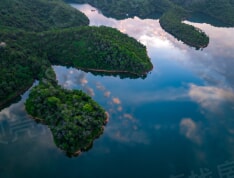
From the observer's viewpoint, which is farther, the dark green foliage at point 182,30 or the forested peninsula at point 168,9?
the forested peninsula at point 168,9

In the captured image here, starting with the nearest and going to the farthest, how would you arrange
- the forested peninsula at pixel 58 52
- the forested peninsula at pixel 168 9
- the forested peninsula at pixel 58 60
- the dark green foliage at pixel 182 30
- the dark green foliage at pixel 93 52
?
1. the forested peninsula at pixel 58 60
2. the forested peninsula at pixel 58 52
3. the dark green foliage at pixel 93 52
4. the dark green foliage at pixel 182 30
5. the forested peninsula at pixel 168 9

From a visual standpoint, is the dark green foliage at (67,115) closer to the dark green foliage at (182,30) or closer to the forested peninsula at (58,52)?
the forested peninsula at (58,52)

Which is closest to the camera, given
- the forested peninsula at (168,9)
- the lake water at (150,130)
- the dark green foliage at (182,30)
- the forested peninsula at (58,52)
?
the lake water at (150,130)

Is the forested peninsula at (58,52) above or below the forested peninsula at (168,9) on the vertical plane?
above

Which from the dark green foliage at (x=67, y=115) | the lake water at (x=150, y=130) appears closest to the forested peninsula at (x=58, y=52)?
the lake water at (x=150, y=130)

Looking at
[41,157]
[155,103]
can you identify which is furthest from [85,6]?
[41,157]

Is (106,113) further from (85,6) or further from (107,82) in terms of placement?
(85,6)

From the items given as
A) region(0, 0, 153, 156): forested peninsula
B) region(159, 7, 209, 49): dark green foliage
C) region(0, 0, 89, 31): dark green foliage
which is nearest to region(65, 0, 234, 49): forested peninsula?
region(159, 7, 209, 49): dark green foliage
